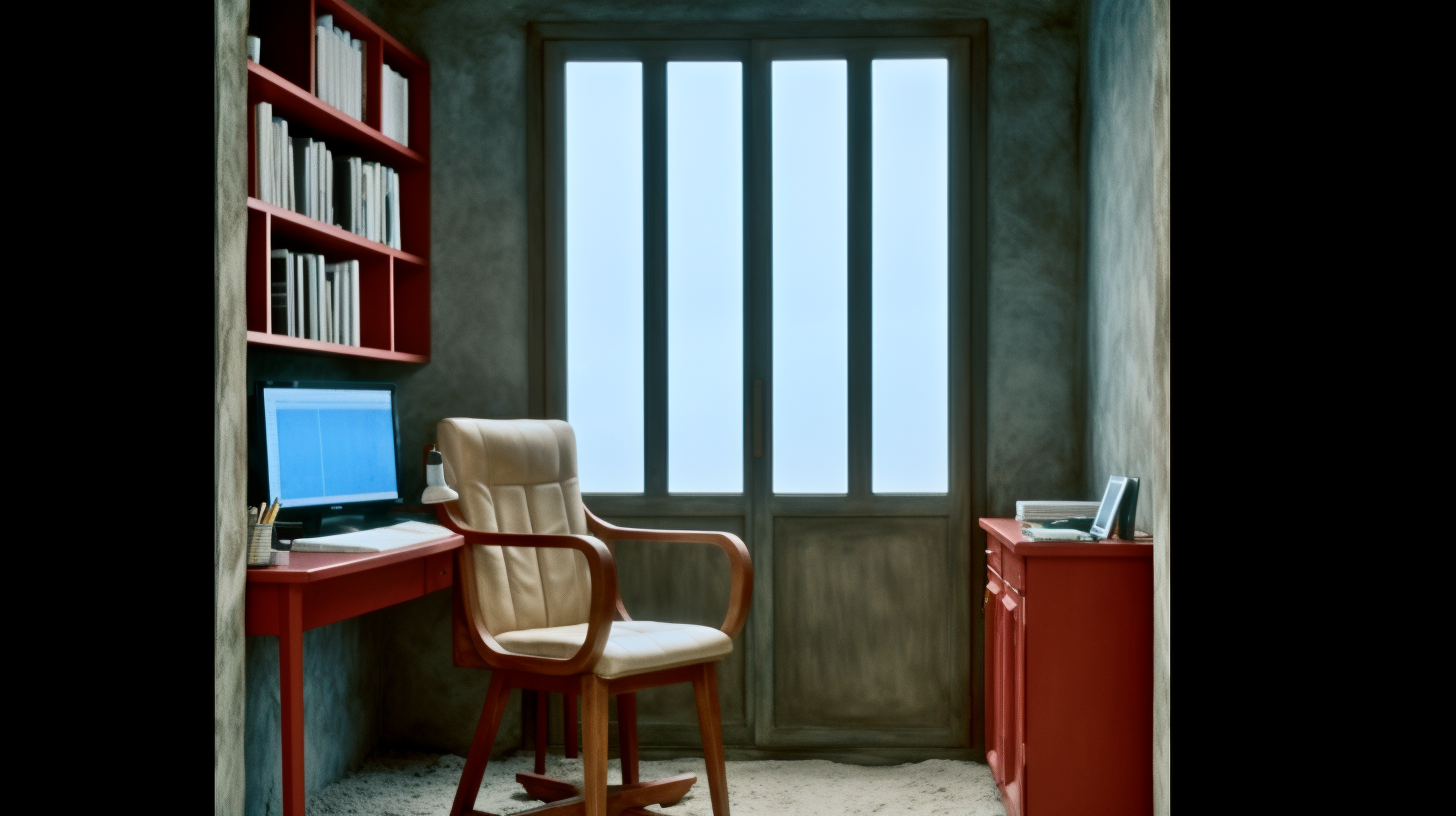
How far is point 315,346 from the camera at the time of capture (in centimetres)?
303

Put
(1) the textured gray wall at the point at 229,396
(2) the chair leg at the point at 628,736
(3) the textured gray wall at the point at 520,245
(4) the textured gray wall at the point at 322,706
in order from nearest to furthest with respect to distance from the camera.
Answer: (1) the textured gray wall at the point at 229,396, (4) the textured gray wall at the point at 322,706, (2) the chair leg at the point at 628,736, (3) the textured gray wall at the point at 520,245

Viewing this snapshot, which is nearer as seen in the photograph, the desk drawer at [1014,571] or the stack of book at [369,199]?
the desk drawer at [1014,571]

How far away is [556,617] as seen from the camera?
323 cm

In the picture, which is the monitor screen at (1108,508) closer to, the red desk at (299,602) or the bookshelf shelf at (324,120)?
the red desk at (299,602)

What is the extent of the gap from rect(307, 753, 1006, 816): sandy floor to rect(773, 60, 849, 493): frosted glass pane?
3.05 ft

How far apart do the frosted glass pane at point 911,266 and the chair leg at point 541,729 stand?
4.28 ft

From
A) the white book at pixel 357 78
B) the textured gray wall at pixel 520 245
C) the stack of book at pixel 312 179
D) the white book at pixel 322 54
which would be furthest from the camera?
the textured gray wall at pixel 520 245

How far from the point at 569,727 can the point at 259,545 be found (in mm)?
1563

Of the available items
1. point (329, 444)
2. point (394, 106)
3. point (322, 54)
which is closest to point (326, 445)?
point (329, 444)

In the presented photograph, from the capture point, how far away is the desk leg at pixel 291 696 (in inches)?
93.2

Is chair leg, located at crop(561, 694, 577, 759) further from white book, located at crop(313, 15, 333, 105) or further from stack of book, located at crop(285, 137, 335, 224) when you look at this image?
white book, located at crop(313, 15, 333, 105)

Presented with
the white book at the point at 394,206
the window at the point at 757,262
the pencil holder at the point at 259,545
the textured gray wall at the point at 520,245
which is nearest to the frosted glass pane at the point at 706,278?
the window at the point at 757,262
